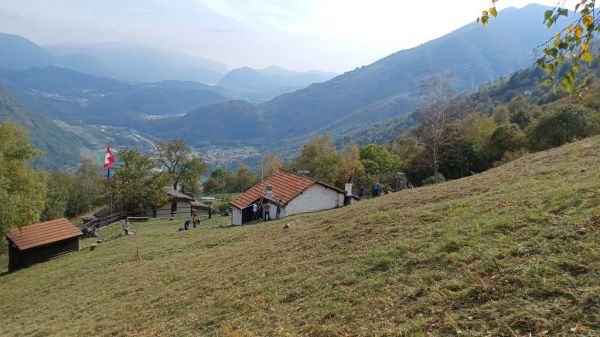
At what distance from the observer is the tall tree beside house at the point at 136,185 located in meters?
55.7

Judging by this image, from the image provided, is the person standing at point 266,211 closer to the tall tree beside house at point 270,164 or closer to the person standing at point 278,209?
the person standing at point 278,209

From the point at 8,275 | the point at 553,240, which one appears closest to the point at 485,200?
the point at 553,240

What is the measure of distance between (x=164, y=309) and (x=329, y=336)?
22.9ft

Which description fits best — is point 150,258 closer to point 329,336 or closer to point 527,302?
point 329,336

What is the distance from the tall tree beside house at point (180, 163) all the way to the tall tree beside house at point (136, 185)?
21691mm

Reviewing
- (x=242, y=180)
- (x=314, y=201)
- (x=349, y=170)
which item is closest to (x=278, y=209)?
(x=314, y=201)

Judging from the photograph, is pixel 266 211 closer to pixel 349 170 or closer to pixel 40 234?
pixel 40 234

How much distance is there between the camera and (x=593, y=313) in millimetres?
5973

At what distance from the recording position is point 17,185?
35.4 metres

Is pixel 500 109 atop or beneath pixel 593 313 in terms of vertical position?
atop

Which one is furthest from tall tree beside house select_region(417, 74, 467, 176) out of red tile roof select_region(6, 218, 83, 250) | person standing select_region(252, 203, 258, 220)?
red tile roof select_region(6, 218, 83, 250)

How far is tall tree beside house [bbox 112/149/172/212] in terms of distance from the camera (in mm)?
55719

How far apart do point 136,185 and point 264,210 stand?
99.0 feet

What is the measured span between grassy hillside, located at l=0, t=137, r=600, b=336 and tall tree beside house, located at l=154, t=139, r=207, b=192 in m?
62.1
